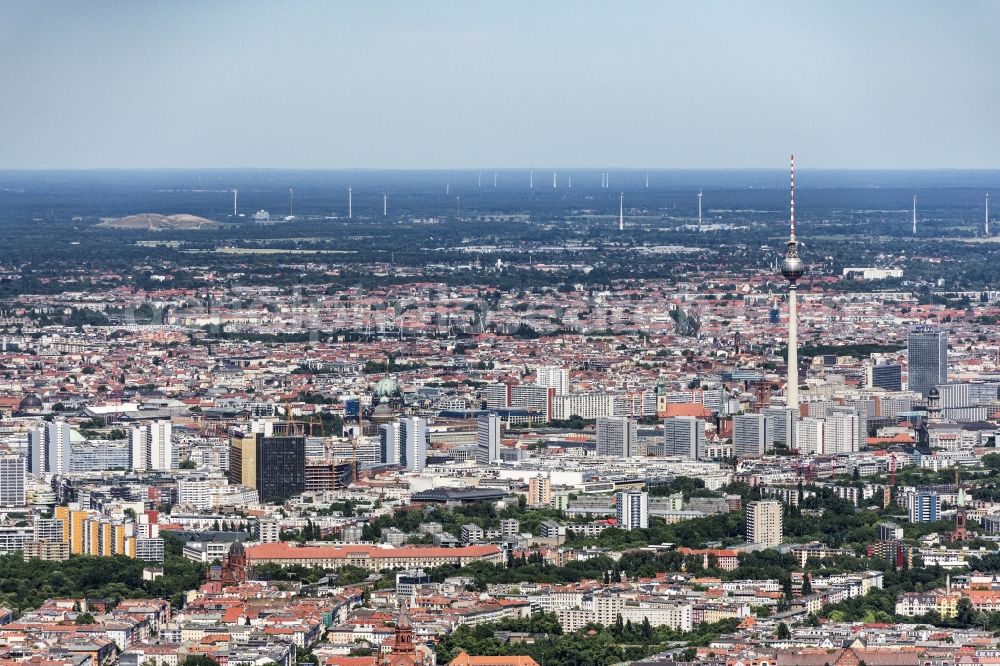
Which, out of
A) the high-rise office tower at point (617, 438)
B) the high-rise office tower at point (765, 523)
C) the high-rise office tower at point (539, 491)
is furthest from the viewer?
the high-rise office tower at point (617, 438)

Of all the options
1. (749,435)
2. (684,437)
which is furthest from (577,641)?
(749,435)

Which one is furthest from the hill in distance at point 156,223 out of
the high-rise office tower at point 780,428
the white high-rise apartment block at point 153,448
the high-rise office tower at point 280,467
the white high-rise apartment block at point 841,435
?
the high-rise office tower at point 280,467

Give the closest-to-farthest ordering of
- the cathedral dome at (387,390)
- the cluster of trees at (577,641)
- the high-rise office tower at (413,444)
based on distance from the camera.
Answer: the cluster of trees at (577,641) < the high-rise office tower at (413,444) < the cathedral dome at (387,390)

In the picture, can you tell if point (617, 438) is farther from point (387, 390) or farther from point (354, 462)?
point (387, 390)

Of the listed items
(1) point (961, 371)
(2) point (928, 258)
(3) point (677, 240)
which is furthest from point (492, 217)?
(1) point (961, 371)

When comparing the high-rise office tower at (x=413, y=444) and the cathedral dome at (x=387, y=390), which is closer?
the high-rise office tower at (x=413, y=444)

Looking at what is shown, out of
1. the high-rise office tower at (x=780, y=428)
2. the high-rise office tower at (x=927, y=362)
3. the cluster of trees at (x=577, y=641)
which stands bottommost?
the cluster of trees at (x=577, y=641)

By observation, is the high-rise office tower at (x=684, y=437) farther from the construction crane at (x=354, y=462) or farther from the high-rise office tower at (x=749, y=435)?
the construction crane at (x=354, y=462)
